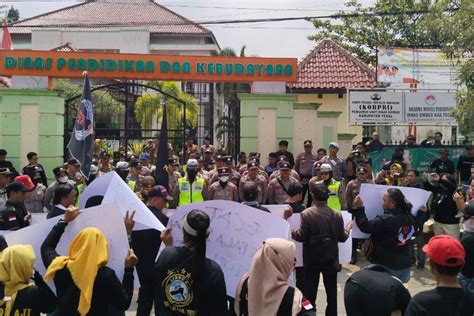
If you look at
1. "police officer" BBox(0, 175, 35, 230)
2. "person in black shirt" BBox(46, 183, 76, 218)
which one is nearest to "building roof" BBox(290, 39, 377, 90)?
"police officer" BBox(0, 175, 35, 230)

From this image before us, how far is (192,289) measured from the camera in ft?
14.0

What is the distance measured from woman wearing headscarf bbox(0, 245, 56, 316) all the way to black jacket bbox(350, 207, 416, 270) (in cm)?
333

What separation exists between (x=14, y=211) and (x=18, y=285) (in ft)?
8.78

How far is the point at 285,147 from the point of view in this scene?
13.7 meters

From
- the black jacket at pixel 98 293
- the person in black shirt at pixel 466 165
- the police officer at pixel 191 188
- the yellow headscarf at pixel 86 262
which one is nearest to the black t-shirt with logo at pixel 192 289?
the black jacket at pixel 98 293

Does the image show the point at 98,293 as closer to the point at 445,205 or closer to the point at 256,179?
the point at 256,179

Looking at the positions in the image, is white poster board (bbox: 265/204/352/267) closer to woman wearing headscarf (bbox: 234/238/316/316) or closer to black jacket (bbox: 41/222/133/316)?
black jacket (bbox: 41/222/133/316)

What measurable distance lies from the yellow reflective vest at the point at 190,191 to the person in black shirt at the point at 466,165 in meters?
6.30

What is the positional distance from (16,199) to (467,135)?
1554cm

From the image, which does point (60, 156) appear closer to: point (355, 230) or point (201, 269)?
point (355, 230)

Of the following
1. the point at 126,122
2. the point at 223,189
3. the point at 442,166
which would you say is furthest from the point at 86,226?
the point at 442,166

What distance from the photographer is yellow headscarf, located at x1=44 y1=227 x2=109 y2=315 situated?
4215 mm

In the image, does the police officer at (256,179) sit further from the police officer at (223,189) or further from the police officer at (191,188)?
the police officer at (191,188)

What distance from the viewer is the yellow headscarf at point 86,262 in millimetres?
4215
